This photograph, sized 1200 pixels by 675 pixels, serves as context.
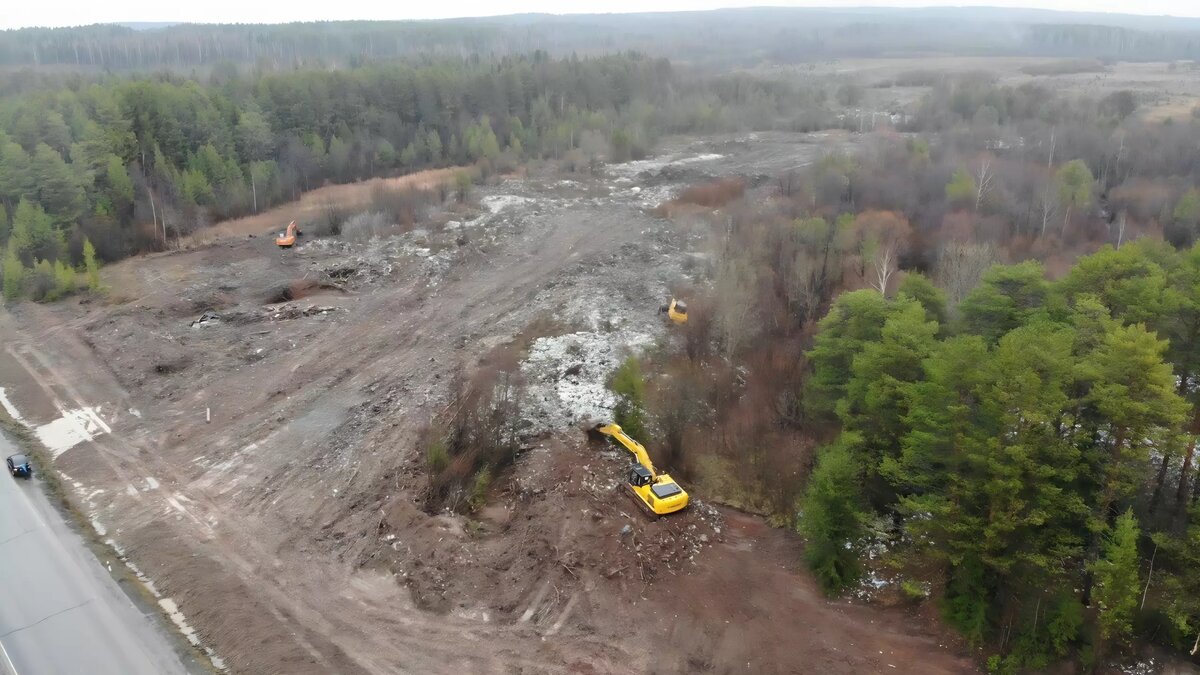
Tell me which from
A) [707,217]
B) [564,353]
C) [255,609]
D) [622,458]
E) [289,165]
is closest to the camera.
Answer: [255,609]

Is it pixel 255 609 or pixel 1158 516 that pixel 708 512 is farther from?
pixel 255 609

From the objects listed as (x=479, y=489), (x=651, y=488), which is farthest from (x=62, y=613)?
(x=651, y=488)

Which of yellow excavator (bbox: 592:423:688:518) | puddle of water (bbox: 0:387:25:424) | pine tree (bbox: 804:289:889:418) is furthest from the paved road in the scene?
pine tree (bbox: 804:289:889:418)

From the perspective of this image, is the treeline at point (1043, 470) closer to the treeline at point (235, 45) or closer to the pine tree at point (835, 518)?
the pine tree at point (835, 518)

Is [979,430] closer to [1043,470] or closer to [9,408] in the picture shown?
[1043,470]

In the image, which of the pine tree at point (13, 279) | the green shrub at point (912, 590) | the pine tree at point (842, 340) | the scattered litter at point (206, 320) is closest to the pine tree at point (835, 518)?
the green shrub at point (912, 590)

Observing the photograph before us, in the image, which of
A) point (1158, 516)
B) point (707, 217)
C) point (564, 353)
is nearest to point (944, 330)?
point (1158, 516)
